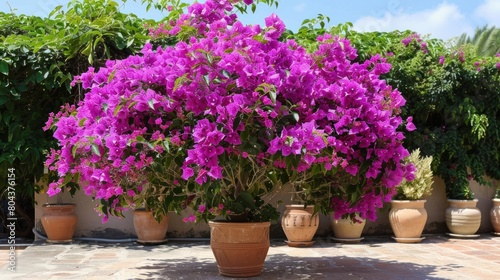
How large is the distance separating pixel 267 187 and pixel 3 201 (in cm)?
535

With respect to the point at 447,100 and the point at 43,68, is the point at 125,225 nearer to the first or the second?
the point at 43,68

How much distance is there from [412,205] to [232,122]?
204 inches

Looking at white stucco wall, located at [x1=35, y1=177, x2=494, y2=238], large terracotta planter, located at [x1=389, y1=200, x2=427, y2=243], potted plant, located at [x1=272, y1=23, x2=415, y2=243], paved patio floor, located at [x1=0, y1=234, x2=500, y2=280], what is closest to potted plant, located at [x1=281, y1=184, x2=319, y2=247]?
paved patio floor, located at [x1=0, y1=234, x2=500, y2=280]

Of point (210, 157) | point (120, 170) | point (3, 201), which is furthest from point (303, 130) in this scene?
point (3, 201)

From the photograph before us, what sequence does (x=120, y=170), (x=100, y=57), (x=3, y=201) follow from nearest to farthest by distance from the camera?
1. (x=120, y=170)
2. (x=100, y=57)
3. (x=3, y=201)

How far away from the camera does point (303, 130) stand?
14.2ft

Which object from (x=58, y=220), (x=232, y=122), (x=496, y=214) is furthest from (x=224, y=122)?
(x=496, y=214)

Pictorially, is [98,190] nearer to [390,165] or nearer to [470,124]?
[390,165]

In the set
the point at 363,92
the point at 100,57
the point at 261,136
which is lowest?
the point at 261,136

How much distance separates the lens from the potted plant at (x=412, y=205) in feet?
28.3

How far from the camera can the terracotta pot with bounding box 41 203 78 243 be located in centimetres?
845

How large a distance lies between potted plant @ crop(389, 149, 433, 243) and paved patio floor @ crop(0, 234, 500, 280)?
200mm

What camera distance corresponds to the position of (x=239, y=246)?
5418 mm

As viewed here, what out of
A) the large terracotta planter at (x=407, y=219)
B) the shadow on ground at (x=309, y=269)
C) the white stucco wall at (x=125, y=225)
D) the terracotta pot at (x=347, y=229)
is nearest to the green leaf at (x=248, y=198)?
the shadow on ground at (x=309, y=269)
